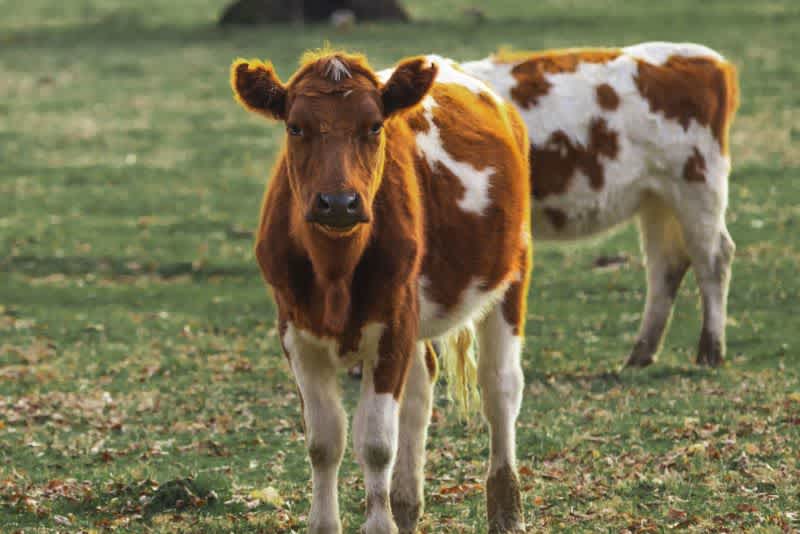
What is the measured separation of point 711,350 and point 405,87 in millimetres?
7399

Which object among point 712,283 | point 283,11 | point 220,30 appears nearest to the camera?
point 712,283

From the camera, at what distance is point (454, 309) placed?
8.45 meters

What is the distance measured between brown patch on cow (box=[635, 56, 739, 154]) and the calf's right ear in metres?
7.22

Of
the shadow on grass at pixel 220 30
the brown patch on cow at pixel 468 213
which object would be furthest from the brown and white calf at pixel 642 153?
the shadow on grass at pixel 220 30

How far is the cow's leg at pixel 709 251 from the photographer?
14117 mm

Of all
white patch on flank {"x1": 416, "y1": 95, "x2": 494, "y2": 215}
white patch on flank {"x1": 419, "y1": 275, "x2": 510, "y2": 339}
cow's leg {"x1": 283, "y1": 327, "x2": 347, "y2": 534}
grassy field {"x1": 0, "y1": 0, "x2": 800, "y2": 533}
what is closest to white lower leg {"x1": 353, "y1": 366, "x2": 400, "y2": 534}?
cow's leg {"x1": 283, "y1": 327, "x2": 347, "y2": 534}

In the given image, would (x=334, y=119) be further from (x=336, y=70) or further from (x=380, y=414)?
(x=380, y=414)

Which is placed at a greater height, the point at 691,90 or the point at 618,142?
the point at 691,90

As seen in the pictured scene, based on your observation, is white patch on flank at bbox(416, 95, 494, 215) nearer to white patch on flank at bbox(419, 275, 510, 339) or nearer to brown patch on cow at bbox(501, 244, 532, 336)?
white patch on flank at bbox(419, 275, 510, 339)

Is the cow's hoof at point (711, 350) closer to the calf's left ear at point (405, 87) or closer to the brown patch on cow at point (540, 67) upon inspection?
the brown patch on cow at point (540, 67)

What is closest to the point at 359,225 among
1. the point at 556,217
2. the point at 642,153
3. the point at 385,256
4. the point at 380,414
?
the point at 385,256

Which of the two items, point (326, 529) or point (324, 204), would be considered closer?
point (324, 204)

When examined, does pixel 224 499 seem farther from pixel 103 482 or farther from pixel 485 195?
pixel 485 195

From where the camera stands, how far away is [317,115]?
7.27 meters
